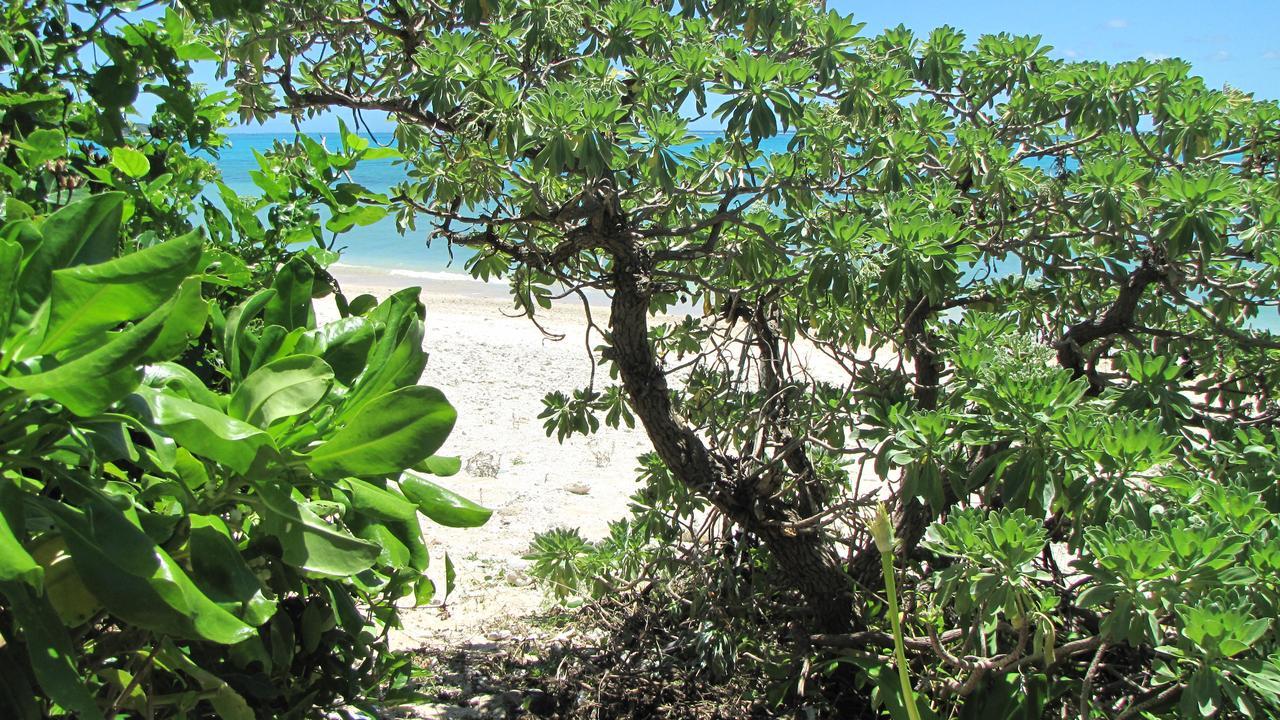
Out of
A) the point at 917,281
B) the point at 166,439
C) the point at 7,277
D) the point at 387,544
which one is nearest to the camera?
the point at 7,277

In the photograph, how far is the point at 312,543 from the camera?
1.14 metres

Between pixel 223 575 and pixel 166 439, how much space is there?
19cm

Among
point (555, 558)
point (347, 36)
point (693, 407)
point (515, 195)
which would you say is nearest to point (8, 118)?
point (515, 195)

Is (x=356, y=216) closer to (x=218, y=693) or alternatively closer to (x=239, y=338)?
(x=239, y=338)

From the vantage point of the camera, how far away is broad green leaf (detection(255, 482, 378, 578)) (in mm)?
1136

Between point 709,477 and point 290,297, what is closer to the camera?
point 290,297

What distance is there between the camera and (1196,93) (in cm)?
283

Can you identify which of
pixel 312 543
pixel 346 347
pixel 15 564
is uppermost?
pixel 346 347

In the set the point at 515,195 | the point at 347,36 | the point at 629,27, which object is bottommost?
the point at 515,195

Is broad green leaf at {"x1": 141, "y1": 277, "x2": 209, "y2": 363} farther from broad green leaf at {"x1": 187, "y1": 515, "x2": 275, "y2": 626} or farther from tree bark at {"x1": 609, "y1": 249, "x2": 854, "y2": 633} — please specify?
tree bark at {"x1": 609, "y1": 249, "x2": 854, "y2": 633}

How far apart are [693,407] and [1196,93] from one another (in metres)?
2.01

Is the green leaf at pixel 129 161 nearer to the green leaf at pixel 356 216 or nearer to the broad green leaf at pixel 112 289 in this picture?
the green leaf at pixel 356 216

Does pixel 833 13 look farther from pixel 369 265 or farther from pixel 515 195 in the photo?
pixel 369 265

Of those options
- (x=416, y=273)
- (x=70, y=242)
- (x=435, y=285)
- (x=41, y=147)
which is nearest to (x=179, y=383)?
(x=70, y=242)
